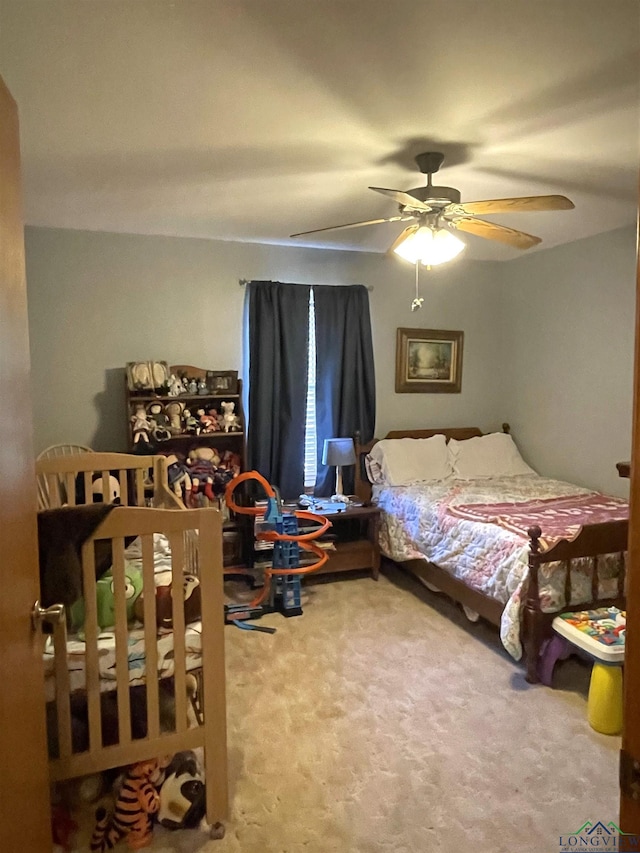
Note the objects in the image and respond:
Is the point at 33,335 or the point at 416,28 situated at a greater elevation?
the point at 416,28

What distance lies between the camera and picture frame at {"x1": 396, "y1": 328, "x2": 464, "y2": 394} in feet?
15.4

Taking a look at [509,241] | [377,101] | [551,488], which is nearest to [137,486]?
[377,101]

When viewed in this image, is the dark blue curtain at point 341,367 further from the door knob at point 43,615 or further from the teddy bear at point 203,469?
the door knob at point 43,615

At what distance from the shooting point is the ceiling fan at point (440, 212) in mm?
2406

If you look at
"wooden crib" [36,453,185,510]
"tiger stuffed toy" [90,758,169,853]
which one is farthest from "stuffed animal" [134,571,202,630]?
"wooden crib" [36,453,185,510]

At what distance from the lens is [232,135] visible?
2309mm

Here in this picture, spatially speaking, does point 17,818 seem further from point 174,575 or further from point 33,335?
point 33,335

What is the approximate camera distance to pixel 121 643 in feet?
5.85

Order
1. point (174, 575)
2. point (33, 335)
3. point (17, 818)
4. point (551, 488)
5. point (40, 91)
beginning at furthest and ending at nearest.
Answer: point (551, 488) → point (33, 335) → point (40, 91) → point (174, 575) → point (17, 818)

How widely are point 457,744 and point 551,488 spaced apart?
2.28 m

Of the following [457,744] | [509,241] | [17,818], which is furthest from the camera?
[509,241]

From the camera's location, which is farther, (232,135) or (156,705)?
(232,135)

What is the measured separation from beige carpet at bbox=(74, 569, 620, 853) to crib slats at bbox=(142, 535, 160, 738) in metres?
0.42

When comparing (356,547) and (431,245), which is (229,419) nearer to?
(356,547)
